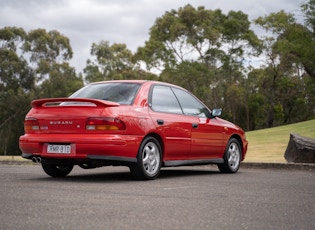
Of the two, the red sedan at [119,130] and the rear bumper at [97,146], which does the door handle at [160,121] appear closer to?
the red sedan at [119,130]

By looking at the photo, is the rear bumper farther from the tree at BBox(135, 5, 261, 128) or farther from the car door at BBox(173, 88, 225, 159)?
the tree at BBox(135, 5, 261, 128)

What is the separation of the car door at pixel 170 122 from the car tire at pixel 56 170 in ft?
5.61

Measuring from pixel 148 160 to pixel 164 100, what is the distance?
1.15m

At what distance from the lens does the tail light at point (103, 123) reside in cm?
766

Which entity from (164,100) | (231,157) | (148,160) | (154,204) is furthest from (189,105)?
(154,204)

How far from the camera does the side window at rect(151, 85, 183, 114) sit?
8597 mm

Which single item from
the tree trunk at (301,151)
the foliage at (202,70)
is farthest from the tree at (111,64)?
the tree trunk at (301,151)

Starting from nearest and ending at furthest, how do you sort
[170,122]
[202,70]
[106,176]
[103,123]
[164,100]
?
[103,123] → [170,122] → [164,100] → [106,176] → [202,70]

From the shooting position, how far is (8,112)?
160 feet

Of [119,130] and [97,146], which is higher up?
[119,130]

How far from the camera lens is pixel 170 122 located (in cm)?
861

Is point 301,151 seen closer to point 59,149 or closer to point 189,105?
point 189,105

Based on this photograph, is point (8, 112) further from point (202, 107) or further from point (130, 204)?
→ point (130, 204)

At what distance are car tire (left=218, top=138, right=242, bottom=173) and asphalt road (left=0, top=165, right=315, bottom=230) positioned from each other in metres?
2.07
